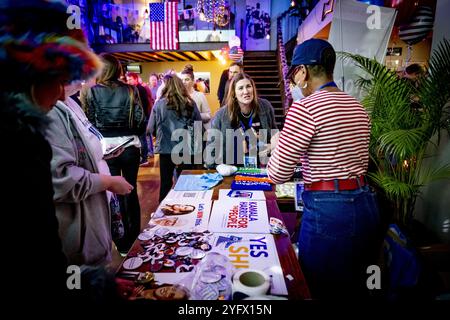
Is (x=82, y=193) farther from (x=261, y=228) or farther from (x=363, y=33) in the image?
(x=363, y=33)

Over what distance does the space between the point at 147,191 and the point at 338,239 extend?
4041mm

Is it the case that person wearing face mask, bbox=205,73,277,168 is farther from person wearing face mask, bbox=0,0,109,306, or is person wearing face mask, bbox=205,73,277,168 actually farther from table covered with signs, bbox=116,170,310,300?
person wearing face mask, bbox=0,0,109,306

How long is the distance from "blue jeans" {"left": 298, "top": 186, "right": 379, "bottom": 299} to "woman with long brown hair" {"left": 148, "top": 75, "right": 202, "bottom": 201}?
90.8 inches

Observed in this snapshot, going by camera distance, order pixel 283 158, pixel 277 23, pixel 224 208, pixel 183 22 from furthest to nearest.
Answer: pixel 277 23 < pixel 183 22 < pixel 224 208 < pixel 283 158

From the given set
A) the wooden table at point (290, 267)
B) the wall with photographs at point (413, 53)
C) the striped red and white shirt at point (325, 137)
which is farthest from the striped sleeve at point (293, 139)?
the wall with photographs at point (413, 53)


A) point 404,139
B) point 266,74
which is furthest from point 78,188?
point 266,74

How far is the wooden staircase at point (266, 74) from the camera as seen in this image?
9.22 m

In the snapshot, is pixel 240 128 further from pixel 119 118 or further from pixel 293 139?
pixel 293 139

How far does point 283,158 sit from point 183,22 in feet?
39.1

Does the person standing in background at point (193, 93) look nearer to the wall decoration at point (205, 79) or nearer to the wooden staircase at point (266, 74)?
the wooden staircase at point (266, 74)

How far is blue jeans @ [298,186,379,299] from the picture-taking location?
4.60 feet

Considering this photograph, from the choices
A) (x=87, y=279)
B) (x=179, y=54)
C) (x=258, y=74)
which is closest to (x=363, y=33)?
(x=87, y=279)

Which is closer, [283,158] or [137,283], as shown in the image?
[137,283]
